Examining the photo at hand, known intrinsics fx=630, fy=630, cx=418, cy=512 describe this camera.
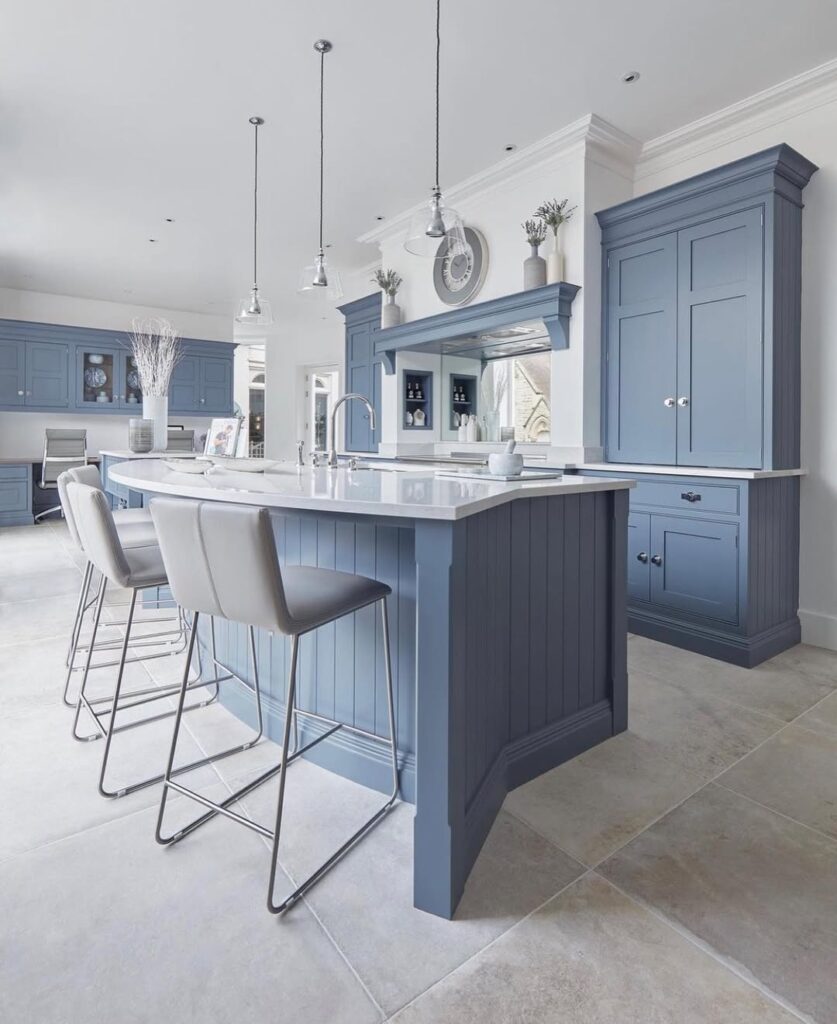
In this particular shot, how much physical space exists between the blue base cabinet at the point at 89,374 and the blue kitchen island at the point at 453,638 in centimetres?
644

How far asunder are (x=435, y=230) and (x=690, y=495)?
183 centimetres

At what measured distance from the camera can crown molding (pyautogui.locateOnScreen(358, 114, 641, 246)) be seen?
3.67 m

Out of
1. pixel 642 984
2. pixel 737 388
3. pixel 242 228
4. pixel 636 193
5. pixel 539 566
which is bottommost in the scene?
pixel 642 984

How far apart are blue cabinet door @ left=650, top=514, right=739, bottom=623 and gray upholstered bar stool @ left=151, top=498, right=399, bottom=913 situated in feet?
6.83

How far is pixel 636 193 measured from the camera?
408cm

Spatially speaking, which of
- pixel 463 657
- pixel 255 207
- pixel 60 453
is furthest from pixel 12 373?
pixel 463 657

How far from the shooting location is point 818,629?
331cm

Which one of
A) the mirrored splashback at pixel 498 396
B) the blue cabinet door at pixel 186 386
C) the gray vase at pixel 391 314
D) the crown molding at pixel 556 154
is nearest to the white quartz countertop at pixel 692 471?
the mirrored splashback at pixel 498 396

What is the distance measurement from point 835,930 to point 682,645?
78.6 inches

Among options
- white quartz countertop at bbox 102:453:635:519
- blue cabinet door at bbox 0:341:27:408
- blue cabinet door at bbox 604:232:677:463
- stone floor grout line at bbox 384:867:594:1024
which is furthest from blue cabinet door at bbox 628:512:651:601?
blue cabinet door at bbox 0:341:27:408

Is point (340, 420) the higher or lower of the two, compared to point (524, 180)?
lower

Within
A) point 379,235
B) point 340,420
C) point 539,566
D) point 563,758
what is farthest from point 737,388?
point 340,420

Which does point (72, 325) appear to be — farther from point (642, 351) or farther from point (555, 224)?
point (642, 351)

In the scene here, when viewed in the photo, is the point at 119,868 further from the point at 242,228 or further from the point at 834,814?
the point at 242,228
